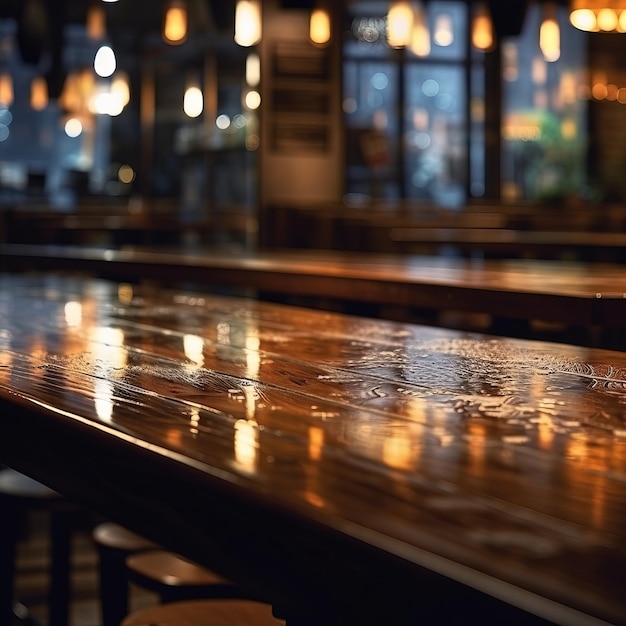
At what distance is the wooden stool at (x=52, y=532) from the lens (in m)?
2.20

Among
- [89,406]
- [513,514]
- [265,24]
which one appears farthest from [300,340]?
[265,24]

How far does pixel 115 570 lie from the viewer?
1.83m

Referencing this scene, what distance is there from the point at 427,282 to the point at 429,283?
2cm

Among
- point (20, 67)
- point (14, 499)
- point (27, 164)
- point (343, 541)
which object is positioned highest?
point (20, 67)

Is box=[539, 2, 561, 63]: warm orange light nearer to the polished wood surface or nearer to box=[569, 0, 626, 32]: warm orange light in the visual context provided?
box=[569, 0, 626, 32]: warm orange light

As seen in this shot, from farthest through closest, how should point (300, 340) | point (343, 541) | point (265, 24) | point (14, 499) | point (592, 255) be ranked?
1. point (265, 24)
2. point (592, 255)
3. point (14, 499)
4. point (300, 340)
5. point (343, 541)

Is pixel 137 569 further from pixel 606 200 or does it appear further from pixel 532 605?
pixel 606 200

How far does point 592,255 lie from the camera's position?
513cm

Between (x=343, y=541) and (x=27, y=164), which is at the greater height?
(x=27, y=164)

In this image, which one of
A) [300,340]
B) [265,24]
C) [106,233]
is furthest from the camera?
[265,24]

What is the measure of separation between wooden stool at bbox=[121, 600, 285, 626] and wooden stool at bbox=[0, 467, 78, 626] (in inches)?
29.7

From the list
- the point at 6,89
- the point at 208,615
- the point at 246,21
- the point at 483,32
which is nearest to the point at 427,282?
the point at 208,615

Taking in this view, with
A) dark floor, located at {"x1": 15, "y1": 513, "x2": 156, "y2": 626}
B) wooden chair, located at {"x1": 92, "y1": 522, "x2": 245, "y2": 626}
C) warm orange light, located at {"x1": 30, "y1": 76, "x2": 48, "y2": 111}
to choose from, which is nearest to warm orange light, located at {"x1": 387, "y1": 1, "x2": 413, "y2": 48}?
dark floor, located at {"x1": 15, "y1": 513, "x2": 156, "y2": 626}

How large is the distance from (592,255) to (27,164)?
7437 millimetres
